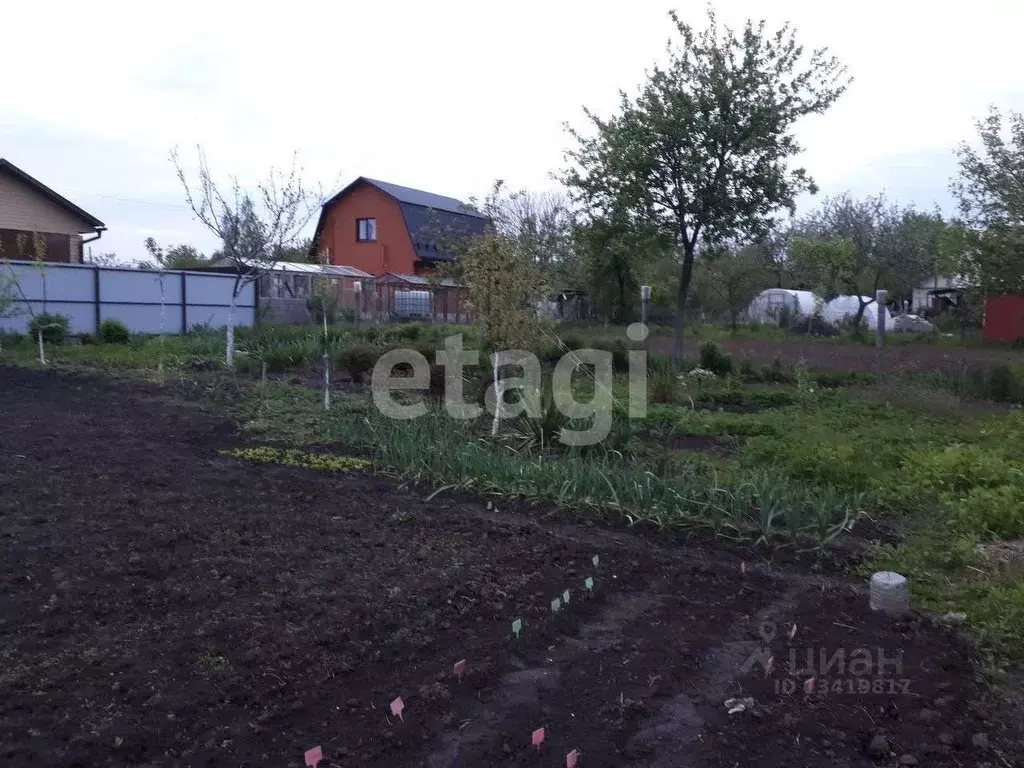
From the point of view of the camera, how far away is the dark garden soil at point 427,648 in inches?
111

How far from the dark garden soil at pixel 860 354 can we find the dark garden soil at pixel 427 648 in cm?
1056

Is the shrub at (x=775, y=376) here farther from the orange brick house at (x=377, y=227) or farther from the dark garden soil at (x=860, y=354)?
the orange brick house at (x=377, y=227)

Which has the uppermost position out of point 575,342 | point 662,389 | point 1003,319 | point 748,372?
point 1003,319

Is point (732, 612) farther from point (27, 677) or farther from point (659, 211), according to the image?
point (659, 211)

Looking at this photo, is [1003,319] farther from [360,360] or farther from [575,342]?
[360,360]

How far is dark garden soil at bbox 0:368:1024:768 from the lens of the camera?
282 centimetres

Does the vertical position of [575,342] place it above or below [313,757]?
above

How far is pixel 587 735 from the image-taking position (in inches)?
114

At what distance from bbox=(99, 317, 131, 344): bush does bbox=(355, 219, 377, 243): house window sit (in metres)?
19.3

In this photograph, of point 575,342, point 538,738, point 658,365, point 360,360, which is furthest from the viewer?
point 575,342

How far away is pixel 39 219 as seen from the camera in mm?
24188

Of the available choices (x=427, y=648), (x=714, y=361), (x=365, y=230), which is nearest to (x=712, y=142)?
(x=714, y=361)

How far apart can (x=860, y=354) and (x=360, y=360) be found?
11.8 metres

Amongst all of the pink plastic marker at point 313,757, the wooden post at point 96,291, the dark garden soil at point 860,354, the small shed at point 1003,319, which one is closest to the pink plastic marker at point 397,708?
the pink plastic marker at point 313,757
